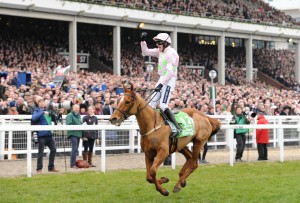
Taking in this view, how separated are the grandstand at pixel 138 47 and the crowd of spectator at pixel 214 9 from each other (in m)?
0.08

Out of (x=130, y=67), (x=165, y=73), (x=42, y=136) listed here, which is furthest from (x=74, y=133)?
(x=130, y=67)

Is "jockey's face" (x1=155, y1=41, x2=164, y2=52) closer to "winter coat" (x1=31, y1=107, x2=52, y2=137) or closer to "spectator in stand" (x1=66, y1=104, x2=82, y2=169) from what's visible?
"winter coat" (x1=31, y1=107, x2=52, y2=137)

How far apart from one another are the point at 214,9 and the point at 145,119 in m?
37.7

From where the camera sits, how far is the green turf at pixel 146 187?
906 cm

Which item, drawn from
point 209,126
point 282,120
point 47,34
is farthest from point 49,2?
point 209,126

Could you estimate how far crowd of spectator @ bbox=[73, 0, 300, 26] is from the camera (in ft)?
130

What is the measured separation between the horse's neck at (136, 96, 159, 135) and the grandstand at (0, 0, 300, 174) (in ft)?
24.1

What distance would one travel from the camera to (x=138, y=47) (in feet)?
145

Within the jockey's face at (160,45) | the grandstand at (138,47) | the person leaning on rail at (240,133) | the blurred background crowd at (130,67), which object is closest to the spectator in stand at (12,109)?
the blurred background crowd at (130,67)

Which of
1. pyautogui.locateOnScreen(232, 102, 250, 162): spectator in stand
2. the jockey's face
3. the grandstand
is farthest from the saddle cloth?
the grandstand

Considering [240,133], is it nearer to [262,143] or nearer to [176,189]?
[262,143]

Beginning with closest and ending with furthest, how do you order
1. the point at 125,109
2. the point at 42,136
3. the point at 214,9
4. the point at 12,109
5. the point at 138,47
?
1. the point at 125,109
2. the point at 42,136
3. the point at 12,109
4. the point at 138,47
5. the point at 214,9

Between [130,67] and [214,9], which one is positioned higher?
[214,9]

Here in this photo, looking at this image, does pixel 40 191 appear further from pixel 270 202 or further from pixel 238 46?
pixel 238 46
